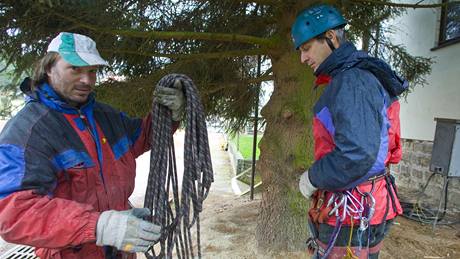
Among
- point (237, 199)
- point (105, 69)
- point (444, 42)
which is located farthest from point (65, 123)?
point (444, 42)

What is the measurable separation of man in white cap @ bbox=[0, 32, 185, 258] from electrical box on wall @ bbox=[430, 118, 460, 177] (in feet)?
14.1

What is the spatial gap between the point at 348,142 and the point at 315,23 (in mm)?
682

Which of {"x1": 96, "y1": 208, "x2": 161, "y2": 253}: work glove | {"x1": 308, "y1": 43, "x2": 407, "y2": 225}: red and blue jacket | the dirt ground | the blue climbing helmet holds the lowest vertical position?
the dirt ground

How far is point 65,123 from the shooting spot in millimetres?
1638

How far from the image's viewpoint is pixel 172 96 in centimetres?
175

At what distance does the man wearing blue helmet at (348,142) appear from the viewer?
160 cm

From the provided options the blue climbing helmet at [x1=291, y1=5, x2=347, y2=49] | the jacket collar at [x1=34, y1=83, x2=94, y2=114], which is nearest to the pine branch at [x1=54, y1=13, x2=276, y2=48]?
the jacket collar at [x1=34, y1=83, x2=94, y2=114]

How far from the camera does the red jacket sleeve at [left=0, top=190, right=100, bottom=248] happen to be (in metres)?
1.36

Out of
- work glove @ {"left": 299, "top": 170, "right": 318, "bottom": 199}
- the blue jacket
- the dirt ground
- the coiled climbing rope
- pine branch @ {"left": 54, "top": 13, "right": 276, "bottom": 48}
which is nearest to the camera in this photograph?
the blue jacket

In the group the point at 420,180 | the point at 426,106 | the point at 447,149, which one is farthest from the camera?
the point at 420,180

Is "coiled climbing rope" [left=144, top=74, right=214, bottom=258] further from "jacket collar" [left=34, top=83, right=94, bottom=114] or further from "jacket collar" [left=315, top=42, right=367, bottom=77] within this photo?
"jacket collar" [left=315, top=42, right=367, bottom=77]

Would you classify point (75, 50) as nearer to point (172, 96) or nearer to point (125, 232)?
point (172, 96)

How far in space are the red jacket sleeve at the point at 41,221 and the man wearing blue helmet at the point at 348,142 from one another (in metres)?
1.07

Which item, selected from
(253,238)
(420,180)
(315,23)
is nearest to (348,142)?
(315,23)
